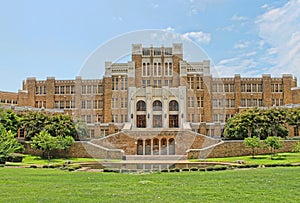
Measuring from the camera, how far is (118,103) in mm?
55000

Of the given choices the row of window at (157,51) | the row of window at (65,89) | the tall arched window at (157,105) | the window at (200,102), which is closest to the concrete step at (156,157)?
the tall arched window at (157,105)

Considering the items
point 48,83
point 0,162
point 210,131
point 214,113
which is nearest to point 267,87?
point 214,113

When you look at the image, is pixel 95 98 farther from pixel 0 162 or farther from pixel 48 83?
pixel 0 162

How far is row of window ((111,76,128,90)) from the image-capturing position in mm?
55469

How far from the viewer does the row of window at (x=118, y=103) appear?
179 feet

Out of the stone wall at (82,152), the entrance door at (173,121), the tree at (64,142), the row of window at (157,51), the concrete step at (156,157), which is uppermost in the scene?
the row of window at (157,51)

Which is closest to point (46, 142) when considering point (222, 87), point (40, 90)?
point (40, 90)

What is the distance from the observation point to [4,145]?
87.8 ft

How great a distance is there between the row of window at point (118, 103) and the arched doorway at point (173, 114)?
7.20 m

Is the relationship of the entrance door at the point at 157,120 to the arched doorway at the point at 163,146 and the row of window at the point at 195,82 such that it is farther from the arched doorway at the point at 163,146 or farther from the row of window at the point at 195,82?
the arched doorway at the point at 163,146

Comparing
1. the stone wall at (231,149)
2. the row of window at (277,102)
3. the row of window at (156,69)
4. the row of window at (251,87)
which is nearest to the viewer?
the stone wall at (231,149)

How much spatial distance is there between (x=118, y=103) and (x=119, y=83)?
3.33m

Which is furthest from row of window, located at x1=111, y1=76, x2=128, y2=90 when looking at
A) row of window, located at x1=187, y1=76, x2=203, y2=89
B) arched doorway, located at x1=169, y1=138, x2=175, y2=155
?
arched doorway, located at x1=169, y1=138, x2=175, y2=155

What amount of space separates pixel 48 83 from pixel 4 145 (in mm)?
34189
